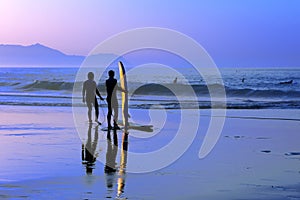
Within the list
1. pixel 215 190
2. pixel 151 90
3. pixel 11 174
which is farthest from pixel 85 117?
pixel 151 90

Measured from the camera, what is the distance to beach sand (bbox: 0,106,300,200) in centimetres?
794

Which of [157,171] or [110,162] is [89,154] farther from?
[157,171]

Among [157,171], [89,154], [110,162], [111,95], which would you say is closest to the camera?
[157,171]

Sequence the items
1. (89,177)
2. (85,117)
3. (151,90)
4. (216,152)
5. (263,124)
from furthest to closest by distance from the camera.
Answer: (151,90) → (85,117) → (263,124) → (216,152) → (89,177)

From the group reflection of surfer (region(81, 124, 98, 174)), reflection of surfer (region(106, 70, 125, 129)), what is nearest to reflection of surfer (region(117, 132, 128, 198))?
reflection of surfer (region(81, 124, 98, 174))

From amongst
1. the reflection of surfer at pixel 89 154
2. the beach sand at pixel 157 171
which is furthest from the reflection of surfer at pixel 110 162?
the reflection of surfer at pixel 89 154

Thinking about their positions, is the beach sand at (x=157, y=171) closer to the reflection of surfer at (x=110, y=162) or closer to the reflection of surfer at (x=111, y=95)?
the reflection of surfer at (x=110, y=162)

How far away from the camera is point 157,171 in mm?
9703

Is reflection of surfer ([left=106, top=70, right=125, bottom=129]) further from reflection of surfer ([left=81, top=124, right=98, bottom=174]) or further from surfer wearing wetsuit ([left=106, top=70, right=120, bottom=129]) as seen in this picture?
reflection of surfer ([left=81, top=124, right=98, bottom=174])

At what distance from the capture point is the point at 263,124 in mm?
18531

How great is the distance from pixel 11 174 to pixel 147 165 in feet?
8.33

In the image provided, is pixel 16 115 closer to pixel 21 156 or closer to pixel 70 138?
pixel 70 138

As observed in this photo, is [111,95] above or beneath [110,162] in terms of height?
above

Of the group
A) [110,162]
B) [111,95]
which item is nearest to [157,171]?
→ [110,162]
